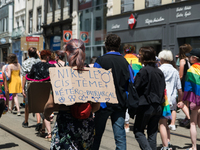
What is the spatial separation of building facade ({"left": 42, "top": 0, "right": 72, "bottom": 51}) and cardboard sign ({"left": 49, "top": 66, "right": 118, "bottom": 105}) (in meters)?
21.3

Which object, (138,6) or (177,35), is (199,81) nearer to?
(177,35)

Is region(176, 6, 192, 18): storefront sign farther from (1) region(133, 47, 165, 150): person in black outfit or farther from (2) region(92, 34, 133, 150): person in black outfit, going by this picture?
(2) region(92, 34, 133, 150): person in black outfit

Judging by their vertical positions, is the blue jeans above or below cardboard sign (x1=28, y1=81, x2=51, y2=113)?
below

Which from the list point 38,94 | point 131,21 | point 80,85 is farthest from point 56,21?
point 80,85

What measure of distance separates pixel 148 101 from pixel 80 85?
5.85ft

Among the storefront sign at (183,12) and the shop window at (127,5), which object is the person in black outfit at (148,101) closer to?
the storefront sign at (183,12)

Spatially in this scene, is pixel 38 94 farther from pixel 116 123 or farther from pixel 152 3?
pixel 152 3

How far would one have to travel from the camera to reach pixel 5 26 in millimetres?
40781

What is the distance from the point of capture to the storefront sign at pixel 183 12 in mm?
13929

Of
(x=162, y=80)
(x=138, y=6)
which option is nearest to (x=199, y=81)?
(x=162, y=80)

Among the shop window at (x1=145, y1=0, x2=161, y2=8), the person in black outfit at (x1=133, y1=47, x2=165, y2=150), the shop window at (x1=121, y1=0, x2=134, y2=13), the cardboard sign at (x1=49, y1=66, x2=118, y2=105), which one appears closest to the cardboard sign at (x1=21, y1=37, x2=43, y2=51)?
the shop window at (x1=121, y1=0, x2=134, y2=13)

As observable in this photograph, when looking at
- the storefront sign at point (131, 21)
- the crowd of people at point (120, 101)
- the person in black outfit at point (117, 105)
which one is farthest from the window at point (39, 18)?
the person in black outfit at point (117, 105)

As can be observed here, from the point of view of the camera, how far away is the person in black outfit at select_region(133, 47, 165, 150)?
4715 millimetres

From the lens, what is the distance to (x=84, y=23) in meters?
22.9
